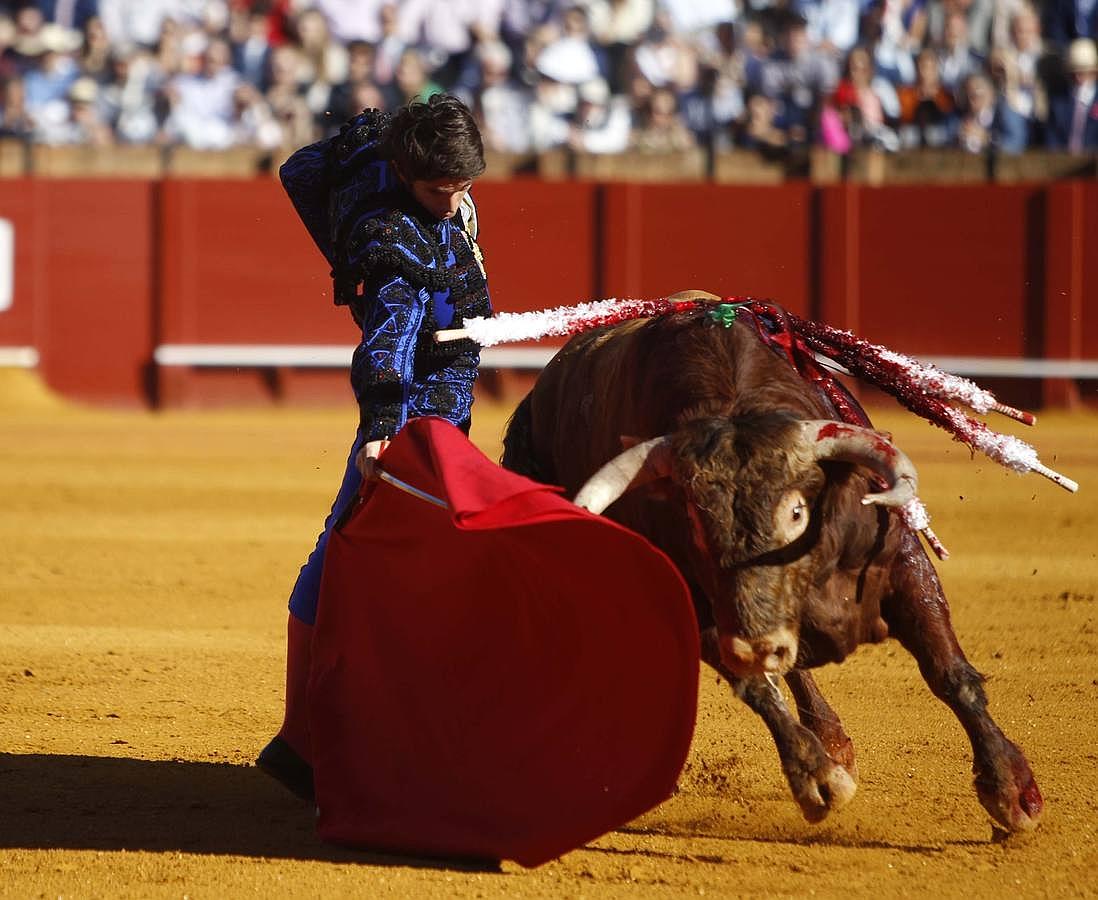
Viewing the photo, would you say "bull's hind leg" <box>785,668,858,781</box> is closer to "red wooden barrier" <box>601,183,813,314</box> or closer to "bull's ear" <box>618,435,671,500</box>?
"bull's ear" <box>618,435,671,500</box>

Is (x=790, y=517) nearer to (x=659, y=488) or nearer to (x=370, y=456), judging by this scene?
(x=659, y=488)

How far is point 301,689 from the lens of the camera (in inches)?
118

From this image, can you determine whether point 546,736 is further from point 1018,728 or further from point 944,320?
point 944,320

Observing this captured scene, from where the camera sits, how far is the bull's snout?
8.39 feet

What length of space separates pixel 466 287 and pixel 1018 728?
1632mm

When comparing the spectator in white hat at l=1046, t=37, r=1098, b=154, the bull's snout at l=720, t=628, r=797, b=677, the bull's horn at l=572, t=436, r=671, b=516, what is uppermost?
the spectator in white hat at l=1046, t=37, r=1098, b=154

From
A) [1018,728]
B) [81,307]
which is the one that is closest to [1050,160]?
[81,307]

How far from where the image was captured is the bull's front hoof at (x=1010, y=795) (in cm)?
279

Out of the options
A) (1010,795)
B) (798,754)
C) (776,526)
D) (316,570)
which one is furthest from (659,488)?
(1010,795)

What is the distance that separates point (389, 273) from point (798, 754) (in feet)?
3.46

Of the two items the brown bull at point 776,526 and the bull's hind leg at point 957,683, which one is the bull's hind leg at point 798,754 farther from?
the bull's hind leg at point 957,683

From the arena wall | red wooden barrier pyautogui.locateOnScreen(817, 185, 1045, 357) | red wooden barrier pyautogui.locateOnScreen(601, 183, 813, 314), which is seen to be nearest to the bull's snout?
the arena wall

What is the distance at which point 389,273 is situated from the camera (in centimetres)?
273

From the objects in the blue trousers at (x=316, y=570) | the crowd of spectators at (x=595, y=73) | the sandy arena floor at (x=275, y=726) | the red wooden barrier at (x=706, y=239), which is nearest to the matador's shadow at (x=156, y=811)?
the sandy arena floor at (x=275, y=726)
